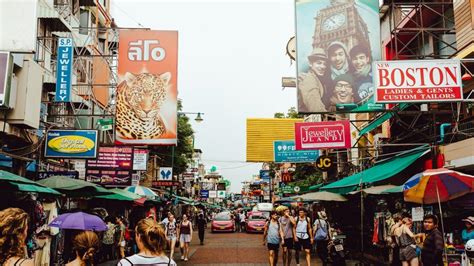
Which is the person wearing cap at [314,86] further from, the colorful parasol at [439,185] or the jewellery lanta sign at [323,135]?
the colorful parasol at [439,185]

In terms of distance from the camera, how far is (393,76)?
12672 millimetres

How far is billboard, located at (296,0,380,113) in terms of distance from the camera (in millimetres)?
19047

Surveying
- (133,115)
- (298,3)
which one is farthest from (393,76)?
(133,115)

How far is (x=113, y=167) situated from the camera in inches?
828

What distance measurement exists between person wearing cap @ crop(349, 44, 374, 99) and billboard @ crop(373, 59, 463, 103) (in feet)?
19.6

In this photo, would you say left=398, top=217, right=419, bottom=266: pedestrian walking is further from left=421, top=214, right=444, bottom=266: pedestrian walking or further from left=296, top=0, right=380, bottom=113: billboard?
left=296, top=0, right=380, bottom=113: billboard

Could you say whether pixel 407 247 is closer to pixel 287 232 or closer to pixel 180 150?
pixel 287 232

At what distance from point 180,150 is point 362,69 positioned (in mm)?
27973

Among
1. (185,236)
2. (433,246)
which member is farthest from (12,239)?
(185,236)

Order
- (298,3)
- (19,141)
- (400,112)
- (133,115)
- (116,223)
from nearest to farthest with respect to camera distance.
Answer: (19,141), (400,112), (116,223), (133,115), (298,3)

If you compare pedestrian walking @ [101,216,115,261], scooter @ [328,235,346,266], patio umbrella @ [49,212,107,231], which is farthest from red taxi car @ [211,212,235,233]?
patio umbrella @ [49,212,107,231]

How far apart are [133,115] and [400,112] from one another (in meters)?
9.91

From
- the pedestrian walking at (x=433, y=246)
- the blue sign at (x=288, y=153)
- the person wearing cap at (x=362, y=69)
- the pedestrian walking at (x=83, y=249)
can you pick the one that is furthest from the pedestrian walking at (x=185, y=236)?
the pedestrian walking at (x=83, y=249)

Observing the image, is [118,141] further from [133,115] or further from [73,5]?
[73,5]
